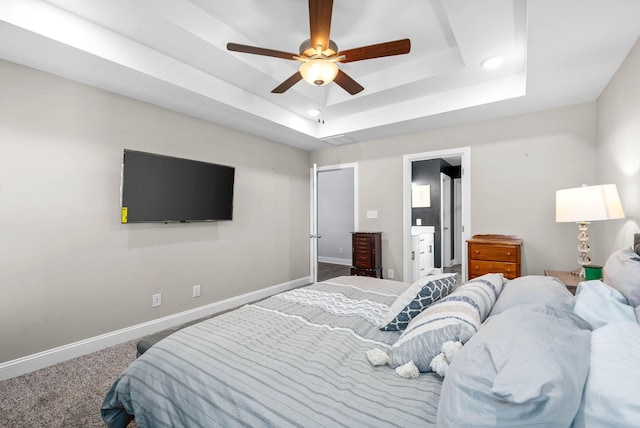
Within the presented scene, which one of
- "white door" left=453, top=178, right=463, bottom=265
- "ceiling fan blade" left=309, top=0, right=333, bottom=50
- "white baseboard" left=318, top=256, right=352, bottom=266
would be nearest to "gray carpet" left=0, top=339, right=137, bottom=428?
"ceiling fan blade" left=309, top=0, right=333, bottom=50

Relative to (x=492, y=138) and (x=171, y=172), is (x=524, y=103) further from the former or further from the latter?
(x=171, y=172)

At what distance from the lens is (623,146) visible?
7.30ft

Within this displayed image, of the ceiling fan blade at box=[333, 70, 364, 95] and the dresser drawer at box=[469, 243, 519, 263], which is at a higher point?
the ceiling fan blade at box=[333, 70, 364, 95]

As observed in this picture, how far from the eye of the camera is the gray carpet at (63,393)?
1787 mm

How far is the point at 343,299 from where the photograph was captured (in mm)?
2121

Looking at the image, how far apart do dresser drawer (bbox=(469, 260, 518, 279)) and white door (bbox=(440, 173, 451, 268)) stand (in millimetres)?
2877

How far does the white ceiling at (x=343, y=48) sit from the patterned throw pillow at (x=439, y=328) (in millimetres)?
1727

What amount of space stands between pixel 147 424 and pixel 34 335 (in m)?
1.89

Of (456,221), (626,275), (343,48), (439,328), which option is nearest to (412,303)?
(439,328)

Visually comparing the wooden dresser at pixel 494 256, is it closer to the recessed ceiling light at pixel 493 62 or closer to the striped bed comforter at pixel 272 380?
the recessed ceiling light at pixel 493 62

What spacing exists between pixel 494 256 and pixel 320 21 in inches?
111

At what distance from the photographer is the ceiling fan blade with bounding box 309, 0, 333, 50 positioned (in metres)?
1.67

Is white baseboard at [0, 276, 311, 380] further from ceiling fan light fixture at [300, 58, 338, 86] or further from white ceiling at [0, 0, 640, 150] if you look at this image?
ceiling fan light fixture at [300, 58, 338, 86]

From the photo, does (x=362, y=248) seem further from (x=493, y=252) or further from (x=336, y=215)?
(x=336, y=215)
